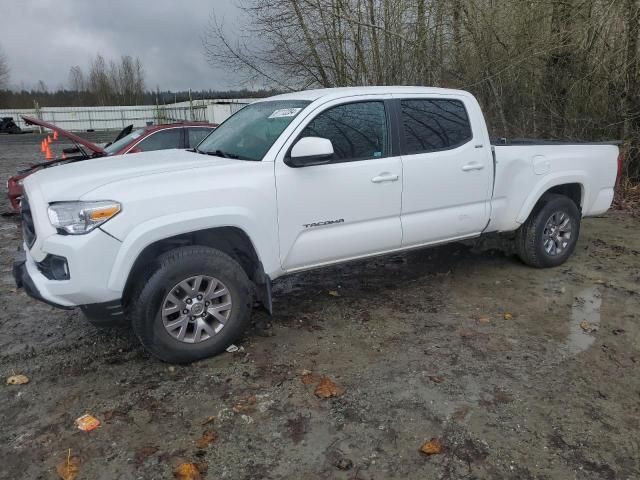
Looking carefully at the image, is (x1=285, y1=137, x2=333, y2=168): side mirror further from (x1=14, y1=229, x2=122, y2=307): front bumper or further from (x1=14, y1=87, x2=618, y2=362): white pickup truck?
(x1=14, y1=229, x2=122, y2=307): front bumper

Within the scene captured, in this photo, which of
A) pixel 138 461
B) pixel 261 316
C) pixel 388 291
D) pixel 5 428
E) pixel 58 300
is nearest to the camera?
pixel 138 461

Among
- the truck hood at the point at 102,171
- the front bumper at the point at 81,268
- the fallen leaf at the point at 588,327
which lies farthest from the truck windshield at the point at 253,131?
the fallen leaf at the point at 588,327

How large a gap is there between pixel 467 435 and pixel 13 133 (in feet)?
149

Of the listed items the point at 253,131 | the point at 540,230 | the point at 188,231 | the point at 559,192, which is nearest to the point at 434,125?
the point at 253,131

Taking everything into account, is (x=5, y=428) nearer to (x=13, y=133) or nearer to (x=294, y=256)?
(x=294, y=256)

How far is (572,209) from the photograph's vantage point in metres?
5.66

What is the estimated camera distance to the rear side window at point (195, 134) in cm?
845

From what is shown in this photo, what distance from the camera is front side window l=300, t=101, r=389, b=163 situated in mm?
4094

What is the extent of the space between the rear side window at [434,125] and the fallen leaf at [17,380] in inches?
A: 131

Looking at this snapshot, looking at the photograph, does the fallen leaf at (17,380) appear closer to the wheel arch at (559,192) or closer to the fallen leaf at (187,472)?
the fallen leaf at (187,472)

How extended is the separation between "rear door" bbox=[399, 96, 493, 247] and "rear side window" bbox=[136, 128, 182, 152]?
15.8 ft

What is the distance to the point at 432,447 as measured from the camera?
2760mm

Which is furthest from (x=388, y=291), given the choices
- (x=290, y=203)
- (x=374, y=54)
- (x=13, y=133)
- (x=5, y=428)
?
(x=13, y=133)

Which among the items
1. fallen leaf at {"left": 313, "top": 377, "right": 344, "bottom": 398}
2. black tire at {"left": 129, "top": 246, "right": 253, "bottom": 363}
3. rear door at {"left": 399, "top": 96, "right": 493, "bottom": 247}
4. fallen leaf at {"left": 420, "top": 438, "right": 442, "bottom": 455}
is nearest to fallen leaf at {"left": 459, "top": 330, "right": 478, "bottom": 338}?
rear door at {"left": 399, "top": 96, "right": 493, "bottom": 247}
